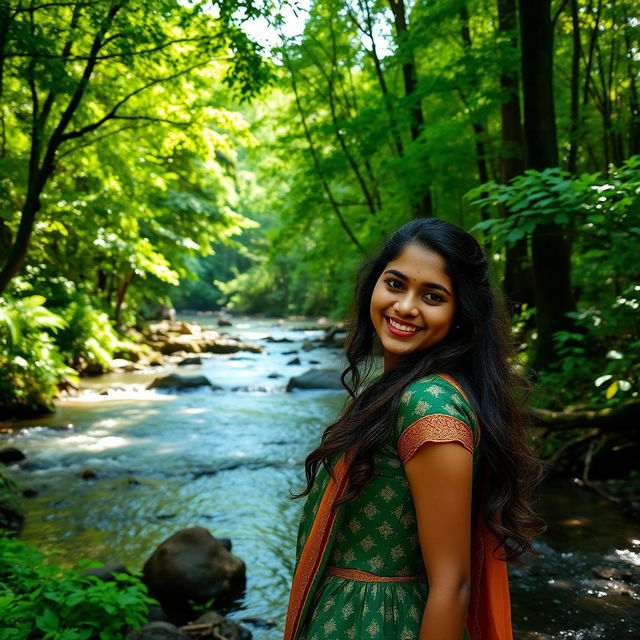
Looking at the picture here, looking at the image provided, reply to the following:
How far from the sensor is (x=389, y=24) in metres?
11.0

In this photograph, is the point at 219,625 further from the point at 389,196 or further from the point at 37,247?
the point at 37,247

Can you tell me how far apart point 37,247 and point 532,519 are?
49.4 feet

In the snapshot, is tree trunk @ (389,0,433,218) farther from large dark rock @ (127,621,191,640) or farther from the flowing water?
large dark rock @ (127,621,191,640)

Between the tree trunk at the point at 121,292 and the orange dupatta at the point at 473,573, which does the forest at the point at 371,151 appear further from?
the tree trunk at the point at 121,292

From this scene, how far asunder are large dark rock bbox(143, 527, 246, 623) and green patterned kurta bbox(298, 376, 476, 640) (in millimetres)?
3356

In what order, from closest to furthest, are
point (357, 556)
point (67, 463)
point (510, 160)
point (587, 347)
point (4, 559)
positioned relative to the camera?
point (357, 556)
point (4, 559)
point (587, 347)
point (67, 463)
point (510, 160)

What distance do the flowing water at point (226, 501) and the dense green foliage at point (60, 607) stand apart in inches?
54.5

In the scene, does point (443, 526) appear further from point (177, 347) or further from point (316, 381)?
point (177, 347)

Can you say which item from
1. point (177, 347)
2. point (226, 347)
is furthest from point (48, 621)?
point (226, 347)

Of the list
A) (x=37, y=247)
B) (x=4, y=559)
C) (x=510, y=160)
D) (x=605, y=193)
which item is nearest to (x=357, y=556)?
(x=4, y=559)

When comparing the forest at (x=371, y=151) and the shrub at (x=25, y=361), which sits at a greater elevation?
the forest at (x=371, y=151)

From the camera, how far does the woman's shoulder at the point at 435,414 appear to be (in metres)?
1.21

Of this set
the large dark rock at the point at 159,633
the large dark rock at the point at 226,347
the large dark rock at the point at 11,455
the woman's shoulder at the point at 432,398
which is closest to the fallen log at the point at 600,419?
the large dark rock at the point at 159,633

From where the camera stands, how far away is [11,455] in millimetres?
7773
